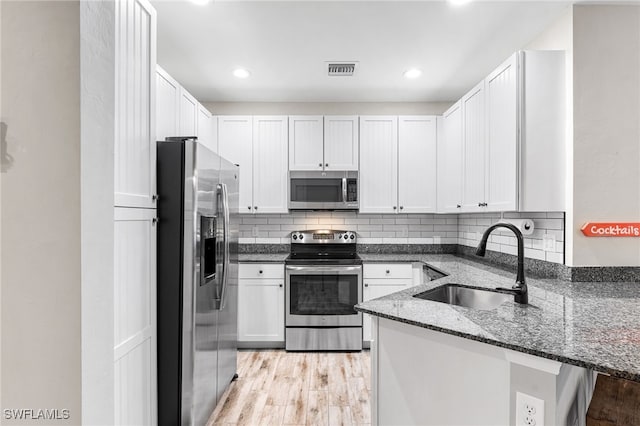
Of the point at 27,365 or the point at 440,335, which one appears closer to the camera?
the point at 27,365

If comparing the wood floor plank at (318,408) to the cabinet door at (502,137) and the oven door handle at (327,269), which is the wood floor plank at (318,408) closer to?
the oven door handle at (327,269)

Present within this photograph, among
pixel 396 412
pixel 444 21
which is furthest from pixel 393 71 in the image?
pixel 396 412

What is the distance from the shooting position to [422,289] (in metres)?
1.97

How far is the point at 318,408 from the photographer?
238 centimetres

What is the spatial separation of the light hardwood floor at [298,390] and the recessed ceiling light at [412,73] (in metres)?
2.63

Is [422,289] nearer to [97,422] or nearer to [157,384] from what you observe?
[157,384]

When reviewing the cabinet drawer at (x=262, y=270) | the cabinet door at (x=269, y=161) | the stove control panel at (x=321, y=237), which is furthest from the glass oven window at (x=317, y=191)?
the cabinet drawer at (x=262, y=270)

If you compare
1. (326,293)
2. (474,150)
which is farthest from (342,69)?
(326,293)

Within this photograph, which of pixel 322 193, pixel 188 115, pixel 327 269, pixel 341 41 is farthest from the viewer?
pixel 322 193

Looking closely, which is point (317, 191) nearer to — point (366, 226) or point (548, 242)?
point (366, 226)

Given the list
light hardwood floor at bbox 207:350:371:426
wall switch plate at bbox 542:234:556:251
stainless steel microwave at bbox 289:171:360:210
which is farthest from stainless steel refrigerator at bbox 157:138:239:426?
wall switch plate at bbox 542:234:556:251

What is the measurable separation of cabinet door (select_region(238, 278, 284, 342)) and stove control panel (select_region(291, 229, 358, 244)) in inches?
23.8

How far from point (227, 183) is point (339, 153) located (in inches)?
60.7

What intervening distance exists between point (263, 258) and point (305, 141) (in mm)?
1311
